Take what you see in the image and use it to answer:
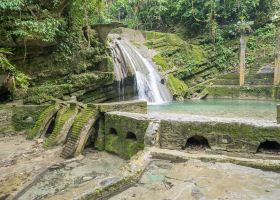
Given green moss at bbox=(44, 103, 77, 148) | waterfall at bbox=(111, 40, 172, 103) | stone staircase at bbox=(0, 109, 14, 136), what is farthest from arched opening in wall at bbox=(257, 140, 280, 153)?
waterfall at bbox=(111, 40, 172, 103)

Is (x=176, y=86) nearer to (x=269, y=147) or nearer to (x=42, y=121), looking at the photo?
(x=42, y=121)

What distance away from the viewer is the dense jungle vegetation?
13.9 meters

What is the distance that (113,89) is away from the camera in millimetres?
18469

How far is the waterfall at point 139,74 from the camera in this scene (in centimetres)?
1956

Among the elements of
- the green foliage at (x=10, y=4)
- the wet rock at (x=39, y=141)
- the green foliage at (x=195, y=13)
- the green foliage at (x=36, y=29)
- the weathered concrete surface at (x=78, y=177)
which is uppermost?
the green foliage at (x=195, y=13)

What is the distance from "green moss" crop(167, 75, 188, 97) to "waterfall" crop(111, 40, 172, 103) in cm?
44

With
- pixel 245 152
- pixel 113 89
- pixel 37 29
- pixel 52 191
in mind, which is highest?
pixel 37 29

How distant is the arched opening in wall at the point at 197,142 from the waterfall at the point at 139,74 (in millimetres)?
9612

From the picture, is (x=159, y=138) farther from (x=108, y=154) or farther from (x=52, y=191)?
(x=52, y=191)

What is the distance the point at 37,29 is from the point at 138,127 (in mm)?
6894

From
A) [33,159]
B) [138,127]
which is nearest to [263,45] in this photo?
[138,127]

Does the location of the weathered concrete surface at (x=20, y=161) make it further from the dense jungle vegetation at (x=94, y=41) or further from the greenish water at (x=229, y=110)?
the greenish water at (x=229, y=110)

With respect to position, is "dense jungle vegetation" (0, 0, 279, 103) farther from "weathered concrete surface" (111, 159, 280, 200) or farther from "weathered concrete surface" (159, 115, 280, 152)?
"weathered concrete surface" (159, 115, 280, 152)

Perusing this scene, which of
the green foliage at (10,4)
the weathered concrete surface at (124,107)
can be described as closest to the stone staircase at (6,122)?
the green foliage at (10,4)
